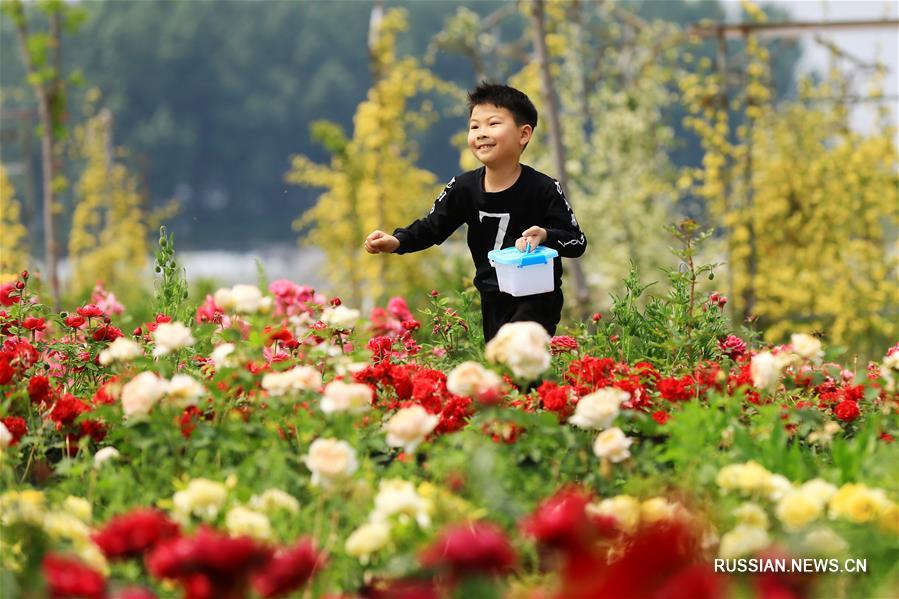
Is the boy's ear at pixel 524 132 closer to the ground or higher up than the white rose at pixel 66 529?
higher up

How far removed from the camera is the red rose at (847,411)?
3.38m

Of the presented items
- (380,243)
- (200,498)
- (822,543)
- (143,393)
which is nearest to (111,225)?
(380,243)

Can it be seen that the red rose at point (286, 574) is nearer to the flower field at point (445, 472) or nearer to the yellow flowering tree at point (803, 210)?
the flower field at point (445, 472)

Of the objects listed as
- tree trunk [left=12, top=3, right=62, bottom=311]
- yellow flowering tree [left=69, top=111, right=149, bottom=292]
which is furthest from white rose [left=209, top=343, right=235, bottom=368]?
yellow flowering tree [left=69, top=111, right=149, bottom=292]

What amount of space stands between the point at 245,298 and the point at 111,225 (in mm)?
17901

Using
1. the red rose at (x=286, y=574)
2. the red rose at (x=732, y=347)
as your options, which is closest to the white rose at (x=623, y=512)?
the red rose at (x=286, y=574)

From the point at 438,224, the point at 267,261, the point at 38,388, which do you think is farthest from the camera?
the point at 267,261

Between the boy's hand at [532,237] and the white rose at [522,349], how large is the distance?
3.82 feet

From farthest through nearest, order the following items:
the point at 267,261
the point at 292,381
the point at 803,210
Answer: the point at 267,261 < the point at 803,210 < the point at 292,381

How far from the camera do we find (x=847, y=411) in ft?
11.1

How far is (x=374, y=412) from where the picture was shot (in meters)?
3.14

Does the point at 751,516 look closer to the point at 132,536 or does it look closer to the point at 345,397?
the point at 345,397

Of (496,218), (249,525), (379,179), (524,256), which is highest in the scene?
(379,179)

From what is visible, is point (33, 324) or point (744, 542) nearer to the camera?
point (744, 542)
